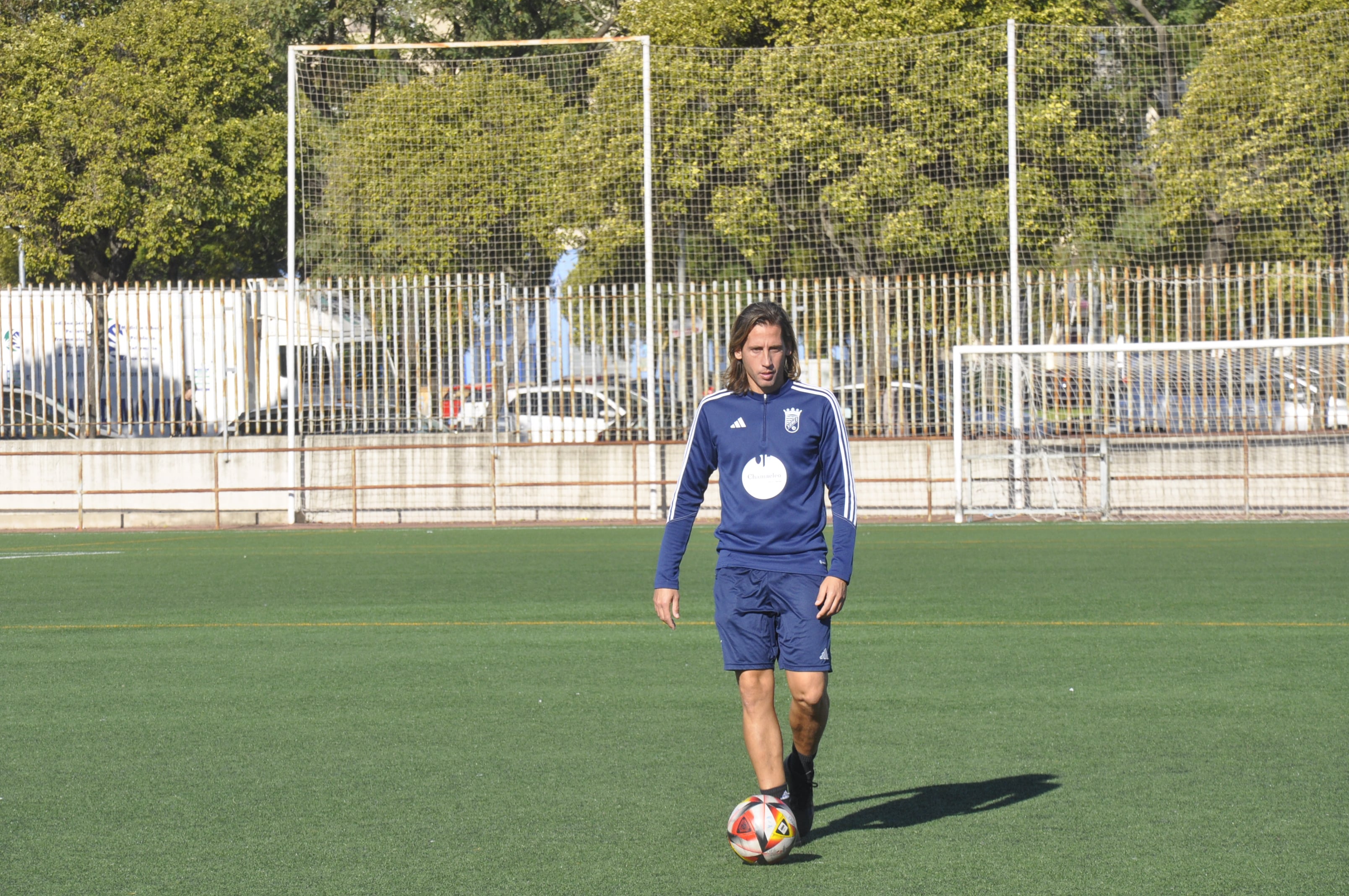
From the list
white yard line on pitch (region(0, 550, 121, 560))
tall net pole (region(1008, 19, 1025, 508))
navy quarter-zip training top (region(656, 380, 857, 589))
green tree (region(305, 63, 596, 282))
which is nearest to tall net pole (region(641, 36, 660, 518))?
green tree (region(305, 63, 596, 282))

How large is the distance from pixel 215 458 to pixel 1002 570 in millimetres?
11651

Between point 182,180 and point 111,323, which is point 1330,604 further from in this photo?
point 182,180

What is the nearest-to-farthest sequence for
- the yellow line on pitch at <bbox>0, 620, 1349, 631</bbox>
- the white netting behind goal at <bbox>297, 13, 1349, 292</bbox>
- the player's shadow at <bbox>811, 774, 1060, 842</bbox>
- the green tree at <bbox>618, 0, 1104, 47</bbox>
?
the player's shadow at <bbox>811, 774, 1060, 842</bbox>, the yellow line on pitch at <bbox>0, 620, 1349, 631</bbox>, the white netting behind goal at <bbox>297, 13, 1349, 292</bbox>, the green tree at <bbox>618, 0, 1104, 47</bbox>

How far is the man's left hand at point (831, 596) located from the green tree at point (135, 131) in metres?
31.6

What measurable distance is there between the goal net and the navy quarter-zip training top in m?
15.2

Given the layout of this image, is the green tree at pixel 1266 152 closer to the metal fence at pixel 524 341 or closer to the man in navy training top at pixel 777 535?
the metal fence at pixel 524 341

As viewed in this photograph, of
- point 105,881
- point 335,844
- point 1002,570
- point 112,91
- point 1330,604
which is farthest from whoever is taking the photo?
point 112,91

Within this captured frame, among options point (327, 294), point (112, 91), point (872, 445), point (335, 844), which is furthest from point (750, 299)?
point (112, 91)

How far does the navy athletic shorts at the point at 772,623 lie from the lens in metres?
5.05

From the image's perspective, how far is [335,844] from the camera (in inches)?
207

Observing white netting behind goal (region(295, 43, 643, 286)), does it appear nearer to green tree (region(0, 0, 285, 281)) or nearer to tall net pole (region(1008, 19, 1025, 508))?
tall net pole (region(1008, 19, 1025, 508))

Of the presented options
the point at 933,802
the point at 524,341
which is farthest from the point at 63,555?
the point at 933,802

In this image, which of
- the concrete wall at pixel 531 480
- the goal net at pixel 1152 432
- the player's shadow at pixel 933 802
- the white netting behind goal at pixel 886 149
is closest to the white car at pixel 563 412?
the concrete wall at pixel 531 480

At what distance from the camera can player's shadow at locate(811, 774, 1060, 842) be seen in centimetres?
551
